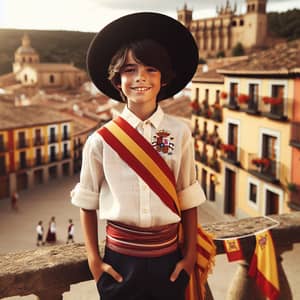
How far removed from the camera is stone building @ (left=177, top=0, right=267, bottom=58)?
Answer: 36.3 m

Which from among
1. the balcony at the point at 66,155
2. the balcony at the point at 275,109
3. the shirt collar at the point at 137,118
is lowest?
the balcony at the point at 66,155

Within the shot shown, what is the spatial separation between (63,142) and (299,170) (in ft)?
38.8

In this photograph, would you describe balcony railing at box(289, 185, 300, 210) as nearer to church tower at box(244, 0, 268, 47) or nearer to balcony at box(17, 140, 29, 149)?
balcony at box(17, 140, 29, 149)

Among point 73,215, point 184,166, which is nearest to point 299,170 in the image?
point 73,215

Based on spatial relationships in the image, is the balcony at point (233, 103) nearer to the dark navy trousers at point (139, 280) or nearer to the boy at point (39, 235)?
the boy at point (39, 235)

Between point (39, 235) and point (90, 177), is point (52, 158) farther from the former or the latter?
point (90, 177)

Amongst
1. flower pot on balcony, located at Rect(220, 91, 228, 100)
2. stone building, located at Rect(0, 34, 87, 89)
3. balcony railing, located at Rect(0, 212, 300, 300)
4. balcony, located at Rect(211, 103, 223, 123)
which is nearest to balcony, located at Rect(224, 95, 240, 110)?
flower pot on balcony, located at Rect(220, 91, 228, 100)

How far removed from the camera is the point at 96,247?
37.3 inches

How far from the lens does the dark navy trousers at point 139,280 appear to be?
90 centimetres

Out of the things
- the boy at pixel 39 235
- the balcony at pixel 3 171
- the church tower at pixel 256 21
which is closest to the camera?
the boy at pixel 39 235

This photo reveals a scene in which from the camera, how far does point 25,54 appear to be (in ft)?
119

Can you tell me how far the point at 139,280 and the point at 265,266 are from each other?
446 millimetres

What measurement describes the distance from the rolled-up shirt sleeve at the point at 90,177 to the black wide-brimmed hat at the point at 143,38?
168 mm


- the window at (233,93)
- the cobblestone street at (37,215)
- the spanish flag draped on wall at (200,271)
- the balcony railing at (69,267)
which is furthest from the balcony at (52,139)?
the spanish flag draped on wall at (200,271)
